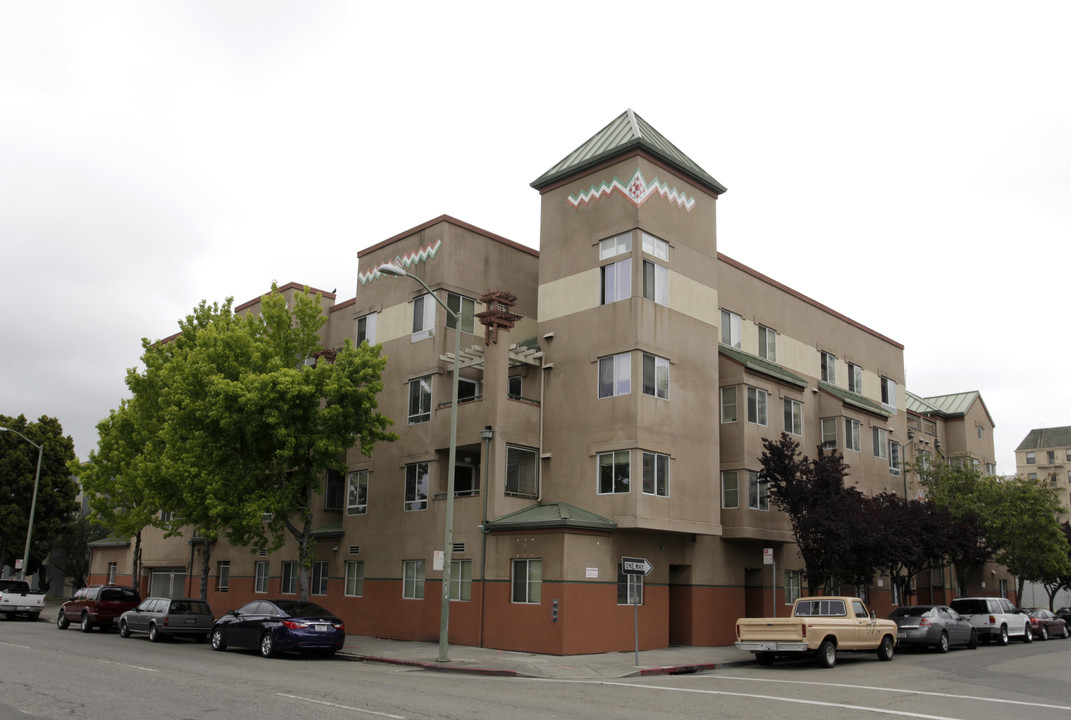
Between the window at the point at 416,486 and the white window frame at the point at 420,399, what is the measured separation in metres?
1.59

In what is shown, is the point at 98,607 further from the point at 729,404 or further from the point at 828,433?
the point at 828,433

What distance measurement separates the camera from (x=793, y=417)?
111 feet

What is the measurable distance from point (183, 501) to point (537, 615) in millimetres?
13598

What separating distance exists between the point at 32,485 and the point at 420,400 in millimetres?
32610

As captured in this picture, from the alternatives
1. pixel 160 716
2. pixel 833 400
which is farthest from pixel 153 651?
pixel 833 400

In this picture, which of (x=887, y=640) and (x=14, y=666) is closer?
(x=14, y=666)

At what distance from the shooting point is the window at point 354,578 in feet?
104

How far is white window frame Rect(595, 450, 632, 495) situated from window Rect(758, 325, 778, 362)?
11.1 meters

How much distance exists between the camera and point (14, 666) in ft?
58.5

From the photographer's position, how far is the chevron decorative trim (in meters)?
28.2

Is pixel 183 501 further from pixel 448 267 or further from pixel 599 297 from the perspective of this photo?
pixel 599 297

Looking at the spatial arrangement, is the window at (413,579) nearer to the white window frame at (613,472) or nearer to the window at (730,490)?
the white window frame at (613,472)

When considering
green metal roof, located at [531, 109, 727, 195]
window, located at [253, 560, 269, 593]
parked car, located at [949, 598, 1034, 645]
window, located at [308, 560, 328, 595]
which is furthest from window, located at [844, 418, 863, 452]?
window, located at [253, 560, 269, 593]

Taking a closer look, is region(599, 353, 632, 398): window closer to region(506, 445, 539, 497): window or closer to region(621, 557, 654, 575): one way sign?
region(506, 445, 539, 497): window
